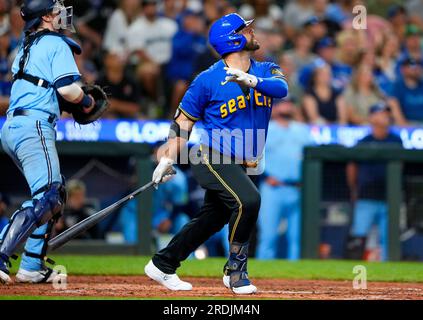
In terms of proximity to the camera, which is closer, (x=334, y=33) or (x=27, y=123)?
(x=27, y=123)

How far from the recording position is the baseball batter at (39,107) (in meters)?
6.88

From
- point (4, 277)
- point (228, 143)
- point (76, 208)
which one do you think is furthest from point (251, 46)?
point (76, 208)

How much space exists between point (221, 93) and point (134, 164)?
437 cm

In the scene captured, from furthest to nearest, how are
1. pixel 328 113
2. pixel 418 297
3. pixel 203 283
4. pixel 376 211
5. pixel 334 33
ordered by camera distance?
1. pixel 334 33
2. pixel 328 113
3. pixel 376 211
4. pixel 203 283
5. pixel 418 297

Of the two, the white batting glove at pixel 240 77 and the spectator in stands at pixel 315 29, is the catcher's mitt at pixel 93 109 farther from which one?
the spectator in stands at pixel 315 29

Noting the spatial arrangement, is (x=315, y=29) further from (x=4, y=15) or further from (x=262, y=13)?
(x=4, y=15)

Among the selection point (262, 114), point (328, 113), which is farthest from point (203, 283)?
point (328, 113)

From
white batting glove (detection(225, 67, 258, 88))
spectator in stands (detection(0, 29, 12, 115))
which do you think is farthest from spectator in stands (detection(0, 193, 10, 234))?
white batting glove (detection(225, 67, 258, 88))

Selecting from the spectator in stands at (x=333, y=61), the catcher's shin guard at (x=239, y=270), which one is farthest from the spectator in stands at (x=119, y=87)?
the catcher's shin guard at (x=239, y=270)

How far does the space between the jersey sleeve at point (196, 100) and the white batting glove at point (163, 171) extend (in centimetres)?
38

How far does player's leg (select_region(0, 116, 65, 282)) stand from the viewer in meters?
6.79

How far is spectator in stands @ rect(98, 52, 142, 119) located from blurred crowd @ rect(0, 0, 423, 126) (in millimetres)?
13

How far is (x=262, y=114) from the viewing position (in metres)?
7.02

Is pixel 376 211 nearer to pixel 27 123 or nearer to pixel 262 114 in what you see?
pixel 262 114
